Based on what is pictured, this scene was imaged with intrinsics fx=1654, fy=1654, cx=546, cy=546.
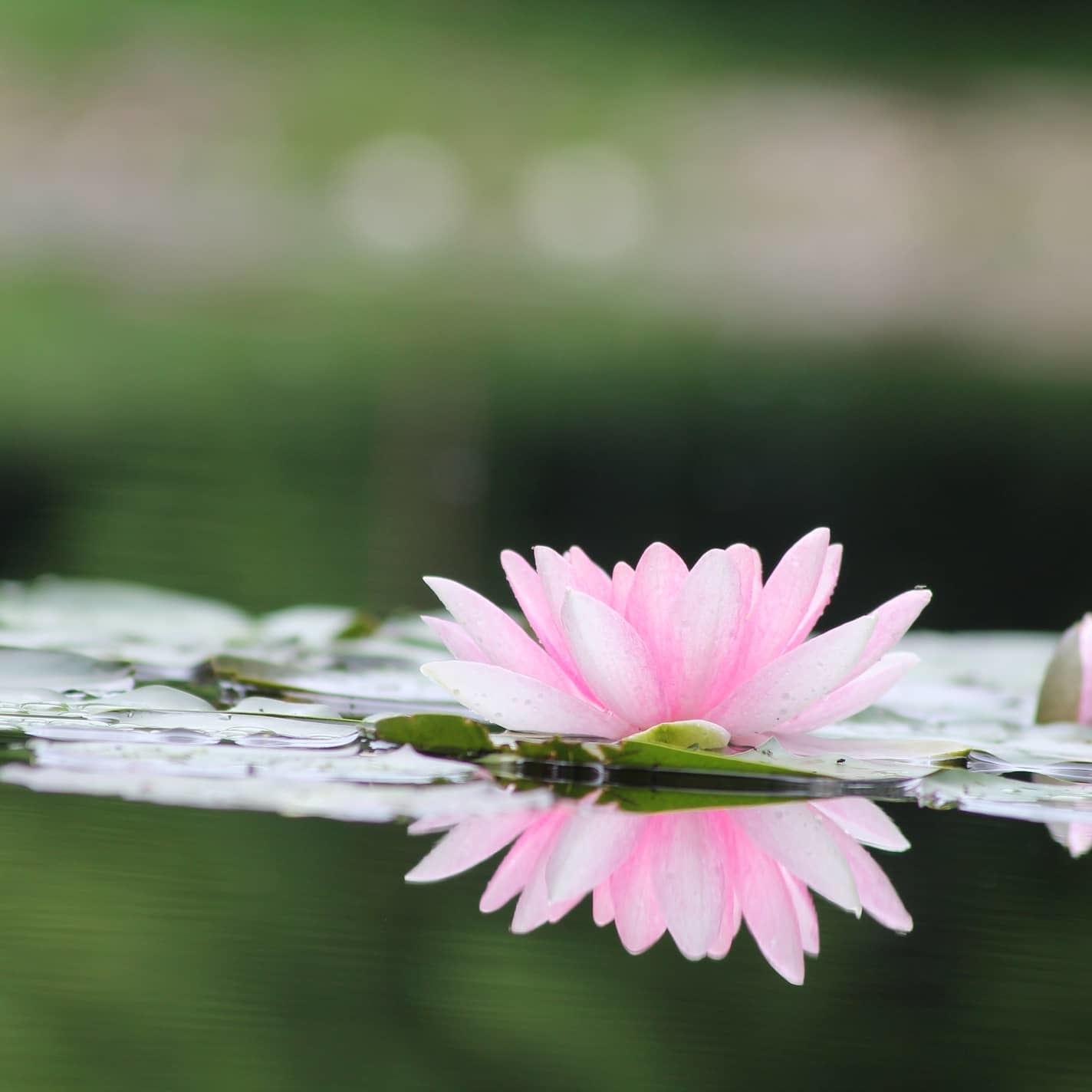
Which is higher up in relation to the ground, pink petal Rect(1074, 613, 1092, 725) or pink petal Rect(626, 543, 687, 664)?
pink petal Rect(626, 543, 687, 664)

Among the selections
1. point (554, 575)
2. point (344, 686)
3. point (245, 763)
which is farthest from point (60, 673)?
point (554, 575)

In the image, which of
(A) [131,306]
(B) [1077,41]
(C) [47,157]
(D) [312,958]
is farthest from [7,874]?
(B) [1077,41]

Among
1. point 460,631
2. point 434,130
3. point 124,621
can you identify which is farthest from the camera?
point 434,130

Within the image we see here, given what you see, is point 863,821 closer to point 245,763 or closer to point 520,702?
point 520,702

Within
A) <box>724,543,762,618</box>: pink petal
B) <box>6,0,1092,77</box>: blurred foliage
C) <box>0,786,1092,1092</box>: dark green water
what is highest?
<box>6,0,1092,77</box>: blurred foliage

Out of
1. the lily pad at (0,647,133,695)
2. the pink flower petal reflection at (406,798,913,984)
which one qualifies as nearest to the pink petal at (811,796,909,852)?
the pink flower petal reflection at (406,798,913,984)

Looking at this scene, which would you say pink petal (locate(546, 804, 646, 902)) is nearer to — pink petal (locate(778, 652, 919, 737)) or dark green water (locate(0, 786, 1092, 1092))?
dark green water (locate(0, 786, 1092, 1092))

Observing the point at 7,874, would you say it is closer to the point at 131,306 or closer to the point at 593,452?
the point at 593,452
